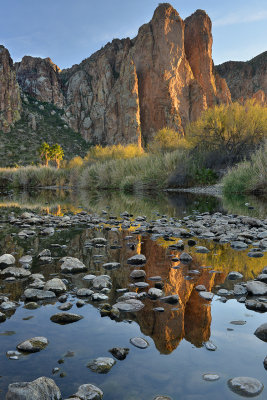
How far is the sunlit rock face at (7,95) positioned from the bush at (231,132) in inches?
1917

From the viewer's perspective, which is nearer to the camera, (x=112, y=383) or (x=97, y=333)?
(x=112, y=383)

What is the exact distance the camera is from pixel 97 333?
1.79 m

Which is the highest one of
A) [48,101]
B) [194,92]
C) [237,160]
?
[48,101]

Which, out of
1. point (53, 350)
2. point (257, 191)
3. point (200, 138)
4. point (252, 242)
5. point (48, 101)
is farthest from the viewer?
point (48, 101)

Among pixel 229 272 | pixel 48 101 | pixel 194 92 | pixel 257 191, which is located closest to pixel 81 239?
pixel 229 272

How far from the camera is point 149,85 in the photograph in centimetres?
5484

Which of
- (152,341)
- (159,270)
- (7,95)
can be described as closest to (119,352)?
(152,341)

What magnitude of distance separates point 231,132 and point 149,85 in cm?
3992

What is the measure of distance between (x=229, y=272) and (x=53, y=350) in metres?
1.95

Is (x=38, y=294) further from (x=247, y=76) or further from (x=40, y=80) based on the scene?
(x=40, y=80)

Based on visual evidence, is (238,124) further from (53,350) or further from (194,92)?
(194,92)

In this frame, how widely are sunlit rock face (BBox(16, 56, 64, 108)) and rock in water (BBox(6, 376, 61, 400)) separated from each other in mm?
89718

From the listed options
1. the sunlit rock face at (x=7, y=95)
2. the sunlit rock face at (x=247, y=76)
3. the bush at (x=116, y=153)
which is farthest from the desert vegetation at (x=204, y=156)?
the sunlit rock face at (x=247, y=76)

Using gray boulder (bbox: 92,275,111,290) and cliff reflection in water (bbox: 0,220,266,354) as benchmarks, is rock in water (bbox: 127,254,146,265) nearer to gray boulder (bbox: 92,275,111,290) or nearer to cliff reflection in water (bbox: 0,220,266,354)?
cliff reflection in water (bbox: 0,220,266,354)
